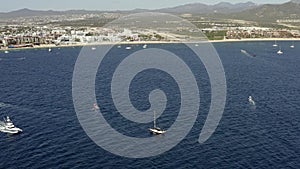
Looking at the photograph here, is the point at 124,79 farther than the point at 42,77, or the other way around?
the point at 42,77

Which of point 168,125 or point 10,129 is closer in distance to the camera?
point 10,129

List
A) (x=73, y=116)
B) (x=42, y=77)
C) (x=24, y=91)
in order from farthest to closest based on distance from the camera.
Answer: (x=42, y=77), (x=24, y=91), (x=73, y=116)

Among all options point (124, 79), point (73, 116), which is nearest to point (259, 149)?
point (73, 116)

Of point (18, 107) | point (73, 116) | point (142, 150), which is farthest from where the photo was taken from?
point (18, 107)

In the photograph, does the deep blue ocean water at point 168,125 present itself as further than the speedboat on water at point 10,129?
No

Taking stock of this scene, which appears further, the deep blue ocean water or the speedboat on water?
the speedboat on water

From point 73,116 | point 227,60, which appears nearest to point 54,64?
point 227,60

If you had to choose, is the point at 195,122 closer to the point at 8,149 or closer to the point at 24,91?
the point at 8,149
